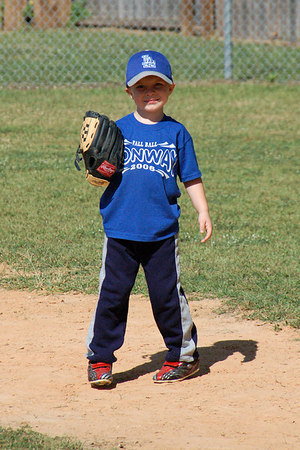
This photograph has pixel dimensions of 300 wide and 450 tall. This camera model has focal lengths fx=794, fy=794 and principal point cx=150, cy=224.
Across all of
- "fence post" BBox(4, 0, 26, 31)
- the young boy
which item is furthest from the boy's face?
"fence post" BBox(4, 0, 26, 31)

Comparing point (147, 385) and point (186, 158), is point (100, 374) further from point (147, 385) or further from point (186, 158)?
point (186, 158)

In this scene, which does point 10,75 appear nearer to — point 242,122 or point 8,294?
point 242,122

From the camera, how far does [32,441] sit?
3.46m

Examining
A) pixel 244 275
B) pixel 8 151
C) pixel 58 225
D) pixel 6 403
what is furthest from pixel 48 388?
pixel 8 151

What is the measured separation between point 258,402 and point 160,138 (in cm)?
142

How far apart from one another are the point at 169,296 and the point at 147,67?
3.87 feet

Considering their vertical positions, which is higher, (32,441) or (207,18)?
(207,18)

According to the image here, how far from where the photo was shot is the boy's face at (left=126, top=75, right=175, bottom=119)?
13.3 feet

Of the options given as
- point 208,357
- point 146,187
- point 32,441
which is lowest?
point 32,441

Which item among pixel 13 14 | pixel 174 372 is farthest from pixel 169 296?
pixel 13 14

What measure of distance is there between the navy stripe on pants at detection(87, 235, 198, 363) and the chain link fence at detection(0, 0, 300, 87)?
350 inches

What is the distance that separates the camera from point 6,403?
390 cm

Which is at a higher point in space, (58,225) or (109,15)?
(109,15)

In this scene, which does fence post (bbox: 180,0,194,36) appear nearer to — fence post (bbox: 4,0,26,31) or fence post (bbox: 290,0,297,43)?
fence post (bbox: 290,0,297,43)
